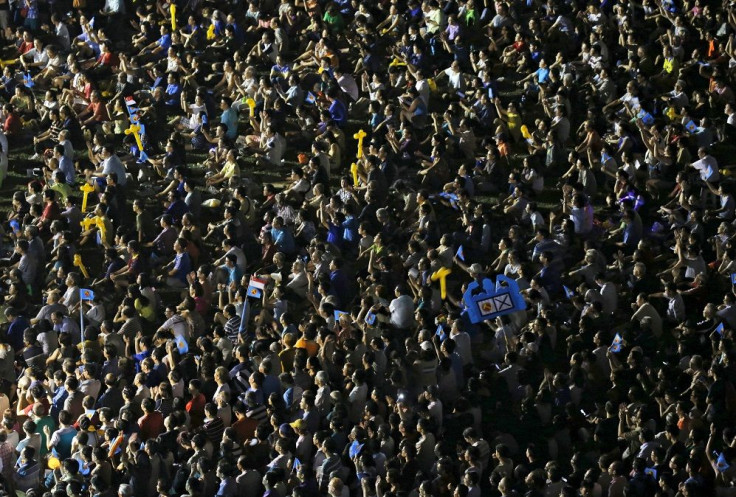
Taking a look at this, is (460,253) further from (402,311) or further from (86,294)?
(86,294)

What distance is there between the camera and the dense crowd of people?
79.4 feet

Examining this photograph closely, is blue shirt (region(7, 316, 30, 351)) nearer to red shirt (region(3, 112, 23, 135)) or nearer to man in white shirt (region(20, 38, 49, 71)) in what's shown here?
red shirt (region(3, 112, 23, 135))

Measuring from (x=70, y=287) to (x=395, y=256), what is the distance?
5055 mm

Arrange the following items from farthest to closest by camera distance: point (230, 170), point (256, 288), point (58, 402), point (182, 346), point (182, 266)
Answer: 1. point (230, 170)
2. point (182, 266)
3. point (256, 288)
4. point (182, 346)
5. point (58, 402)

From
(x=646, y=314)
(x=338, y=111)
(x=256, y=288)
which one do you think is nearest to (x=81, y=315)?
(x=256, y=288)

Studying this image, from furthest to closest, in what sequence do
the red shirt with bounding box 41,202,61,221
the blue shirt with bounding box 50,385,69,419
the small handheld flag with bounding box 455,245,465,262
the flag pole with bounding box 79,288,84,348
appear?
the red shirt with bounding box 41,202,61,221 < the small handheld flag with bounding box 455,245,465,262 < the flag pole with bounding box 79,288,84,348 < the blue shirt with bounding box 50,385,69,419

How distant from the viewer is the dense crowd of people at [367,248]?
2419 cm

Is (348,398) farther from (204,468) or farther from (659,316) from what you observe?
(659,316)

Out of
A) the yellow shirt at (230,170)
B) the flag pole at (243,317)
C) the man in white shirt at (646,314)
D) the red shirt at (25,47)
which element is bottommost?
the man in white shirt at (646,314)

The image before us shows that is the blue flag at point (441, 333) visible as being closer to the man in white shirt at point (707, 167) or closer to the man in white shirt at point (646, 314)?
the man in white shirt at point (646, 314)

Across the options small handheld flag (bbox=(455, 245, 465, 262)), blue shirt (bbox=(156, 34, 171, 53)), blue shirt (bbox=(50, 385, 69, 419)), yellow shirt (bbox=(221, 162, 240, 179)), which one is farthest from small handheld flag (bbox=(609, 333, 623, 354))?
blue shirt (bbox=(156, 34, 171, 53))

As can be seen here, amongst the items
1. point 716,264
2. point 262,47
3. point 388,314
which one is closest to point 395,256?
point 388,314

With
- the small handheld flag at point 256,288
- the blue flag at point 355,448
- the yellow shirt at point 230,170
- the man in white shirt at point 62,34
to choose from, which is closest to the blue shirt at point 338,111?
the yellow shirt at point 230,170

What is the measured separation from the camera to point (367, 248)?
2873cm
